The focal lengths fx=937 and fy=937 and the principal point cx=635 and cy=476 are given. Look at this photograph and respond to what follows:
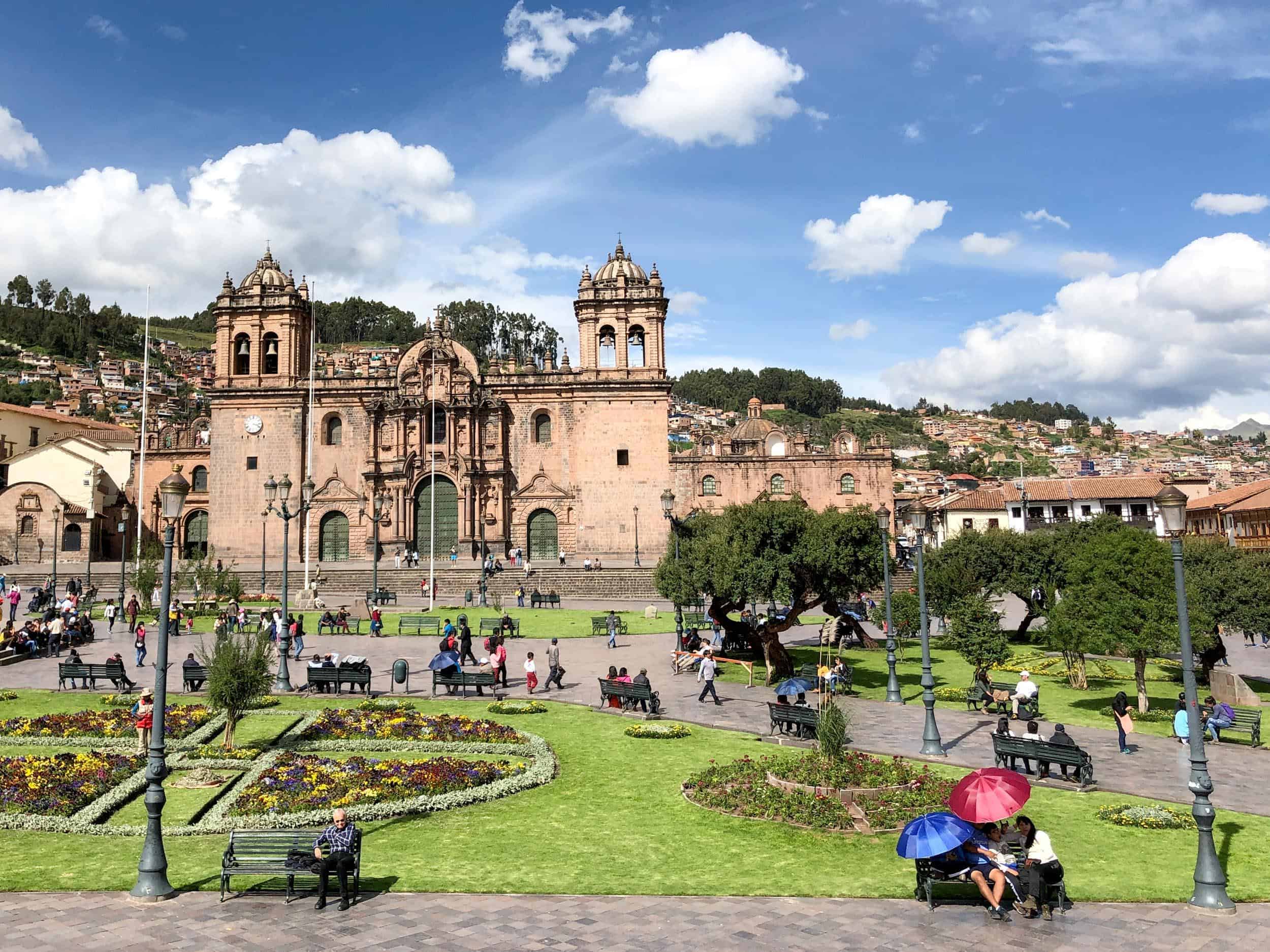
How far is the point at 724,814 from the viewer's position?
40.9 feet

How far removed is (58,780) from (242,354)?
44.8m

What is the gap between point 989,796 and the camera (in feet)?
31.8

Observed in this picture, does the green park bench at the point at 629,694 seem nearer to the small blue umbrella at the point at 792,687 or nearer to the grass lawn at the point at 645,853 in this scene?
the small blue umbrella at the point at 792,687

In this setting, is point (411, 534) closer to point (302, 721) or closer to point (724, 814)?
point (302, 721)

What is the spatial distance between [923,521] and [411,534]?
37.9m

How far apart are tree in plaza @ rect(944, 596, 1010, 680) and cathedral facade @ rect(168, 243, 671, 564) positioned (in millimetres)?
29441

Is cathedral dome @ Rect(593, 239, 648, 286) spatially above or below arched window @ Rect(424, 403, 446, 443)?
above

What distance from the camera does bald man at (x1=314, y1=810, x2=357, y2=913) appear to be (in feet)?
31.1

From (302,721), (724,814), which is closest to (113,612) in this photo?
(302,721)

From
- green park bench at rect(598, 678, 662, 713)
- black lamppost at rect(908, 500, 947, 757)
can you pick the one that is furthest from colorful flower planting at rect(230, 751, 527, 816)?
black lamppost at rect(908, 500, 947, 757)

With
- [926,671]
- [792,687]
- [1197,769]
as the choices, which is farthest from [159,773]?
[926,671]

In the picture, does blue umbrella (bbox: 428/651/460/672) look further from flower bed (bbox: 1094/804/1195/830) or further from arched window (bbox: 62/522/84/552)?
arched window (bbox: 62/522/84/552)

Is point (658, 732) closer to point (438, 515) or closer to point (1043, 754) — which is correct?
point (1043, 754)

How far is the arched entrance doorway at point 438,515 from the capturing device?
51.6 meters
